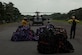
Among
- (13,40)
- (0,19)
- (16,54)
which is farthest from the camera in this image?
(0,19)

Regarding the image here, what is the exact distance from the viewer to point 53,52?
14852 mm

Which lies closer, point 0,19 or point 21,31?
point 21,31

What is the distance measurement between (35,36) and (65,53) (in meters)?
8.19

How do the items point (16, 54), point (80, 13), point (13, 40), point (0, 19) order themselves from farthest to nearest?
point (80, 13) < point (0, 19) < point (13, 40) < point (16, 54)

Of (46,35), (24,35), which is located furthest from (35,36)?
(46,35)

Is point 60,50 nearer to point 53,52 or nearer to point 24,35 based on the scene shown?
point 53,52

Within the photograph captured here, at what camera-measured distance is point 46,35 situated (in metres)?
15.1

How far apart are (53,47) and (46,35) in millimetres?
684

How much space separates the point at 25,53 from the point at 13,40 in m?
7.75

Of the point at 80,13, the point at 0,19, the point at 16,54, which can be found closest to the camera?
the point at 16,54

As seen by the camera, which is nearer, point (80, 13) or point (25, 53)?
point (25, 53)

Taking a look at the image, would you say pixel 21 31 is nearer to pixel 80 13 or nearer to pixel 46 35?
pixel 46 35

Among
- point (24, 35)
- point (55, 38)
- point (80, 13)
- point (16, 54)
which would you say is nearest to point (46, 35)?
point (55, 38)

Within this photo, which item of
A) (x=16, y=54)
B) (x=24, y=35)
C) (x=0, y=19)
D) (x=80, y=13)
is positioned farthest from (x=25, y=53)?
(x=80, y=13)
